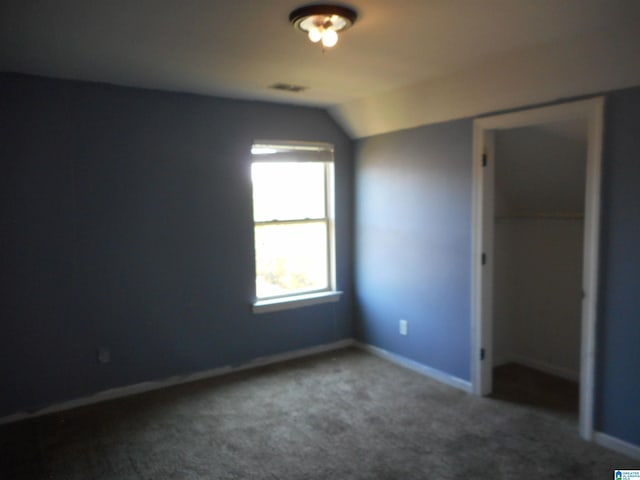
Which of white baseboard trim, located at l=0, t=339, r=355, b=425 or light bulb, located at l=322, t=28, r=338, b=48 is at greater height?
light bulb, located at l=322, t=28, r=338, b=48

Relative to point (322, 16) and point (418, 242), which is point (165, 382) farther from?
point (322, 16)

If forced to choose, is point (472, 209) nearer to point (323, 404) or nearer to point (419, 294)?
point (419, 294)

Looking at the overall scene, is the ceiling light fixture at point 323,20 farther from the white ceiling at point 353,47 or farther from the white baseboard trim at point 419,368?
the white baseboard trim at point 419,368

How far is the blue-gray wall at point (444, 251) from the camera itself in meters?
2.64

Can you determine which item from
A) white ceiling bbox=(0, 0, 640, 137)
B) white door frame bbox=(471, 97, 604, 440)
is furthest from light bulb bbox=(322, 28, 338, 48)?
white door frame bbox=(471, 97, 604, 440)

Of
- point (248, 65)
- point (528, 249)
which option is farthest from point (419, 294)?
point (248, 65)

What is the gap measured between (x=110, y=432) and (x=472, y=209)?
9.78ft

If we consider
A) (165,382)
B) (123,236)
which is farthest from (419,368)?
(123,236)

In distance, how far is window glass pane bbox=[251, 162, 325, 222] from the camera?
4.24m

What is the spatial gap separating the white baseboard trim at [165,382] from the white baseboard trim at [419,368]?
32cm

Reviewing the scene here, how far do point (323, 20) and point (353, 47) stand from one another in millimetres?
Result: 539

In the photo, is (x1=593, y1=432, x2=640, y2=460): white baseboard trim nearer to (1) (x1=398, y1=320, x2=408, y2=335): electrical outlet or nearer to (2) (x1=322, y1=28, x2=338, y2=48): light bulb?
(1) (x1=398, y1=320, x2=408, y2=335): electrical outlet

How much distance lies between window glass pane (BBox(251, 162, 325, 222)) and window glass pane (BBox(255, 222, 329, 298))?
0.12 metres

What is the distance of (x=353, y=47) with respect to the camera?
106 inches
